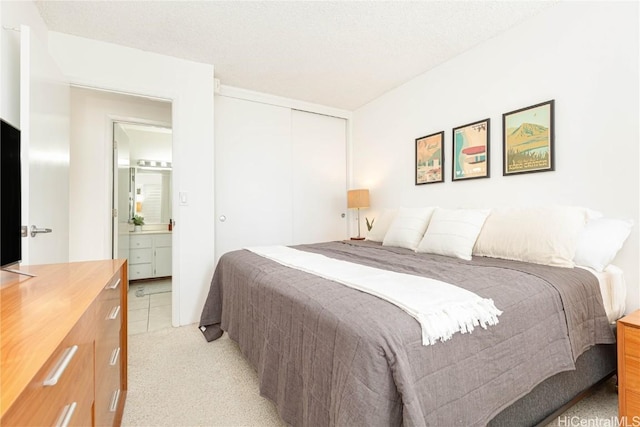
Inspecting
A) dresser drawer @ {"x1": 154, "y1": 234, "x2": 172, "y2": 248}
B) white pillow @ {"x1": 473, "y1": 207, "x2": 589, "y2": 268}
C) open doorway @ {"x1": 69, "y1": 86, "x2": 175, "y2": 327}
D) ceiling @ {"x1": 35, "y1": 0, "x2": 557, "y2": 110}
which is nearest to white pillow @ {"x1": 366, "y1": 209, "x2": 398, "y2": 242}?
white pillow @ {"x1": 473, "y1": 207, "x2": 589, "y2": 268}

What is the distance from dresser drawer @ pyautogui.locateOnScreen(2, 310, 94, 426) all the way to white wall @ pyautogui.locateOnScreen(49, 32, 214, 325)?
201 cm

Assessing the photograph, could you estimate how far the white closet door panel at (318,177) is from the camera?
3857 mm

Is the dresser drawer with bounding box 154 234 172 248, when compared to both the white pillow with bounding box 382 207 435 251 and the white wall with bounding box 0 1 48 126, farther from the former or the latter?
the white pillow with bounding box 382 207 435 251

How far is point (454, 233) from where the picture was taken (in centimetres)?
213

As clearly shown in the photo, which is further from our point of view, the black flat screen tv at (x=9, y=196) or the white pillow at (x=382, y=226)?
the white pillow at (x=382, y=226)

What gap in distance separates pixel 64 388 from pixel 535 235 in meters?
2.19

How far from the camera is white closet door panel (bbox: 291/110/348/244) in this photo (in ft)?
12.7

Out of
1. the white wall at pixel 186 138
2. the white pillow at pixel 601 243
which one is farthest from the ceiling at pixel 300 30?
the white pillow at pixel 601 243

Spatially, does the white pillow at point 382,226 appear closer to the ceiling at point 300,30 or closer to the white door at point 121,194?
the ceiling at point 300,30

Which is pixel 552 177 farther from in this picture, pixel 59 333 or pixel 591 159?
pixel 59 333

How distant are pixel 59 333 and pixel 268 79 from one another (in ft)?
10.2

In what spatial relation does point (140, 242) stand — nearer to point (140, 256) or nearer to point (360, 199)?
point (140, 256)

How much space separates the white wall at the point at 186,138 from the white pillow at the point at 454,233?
79.9 inches

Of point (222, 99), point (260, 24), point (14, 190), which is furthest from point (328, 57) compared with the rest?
point (14, 190)
